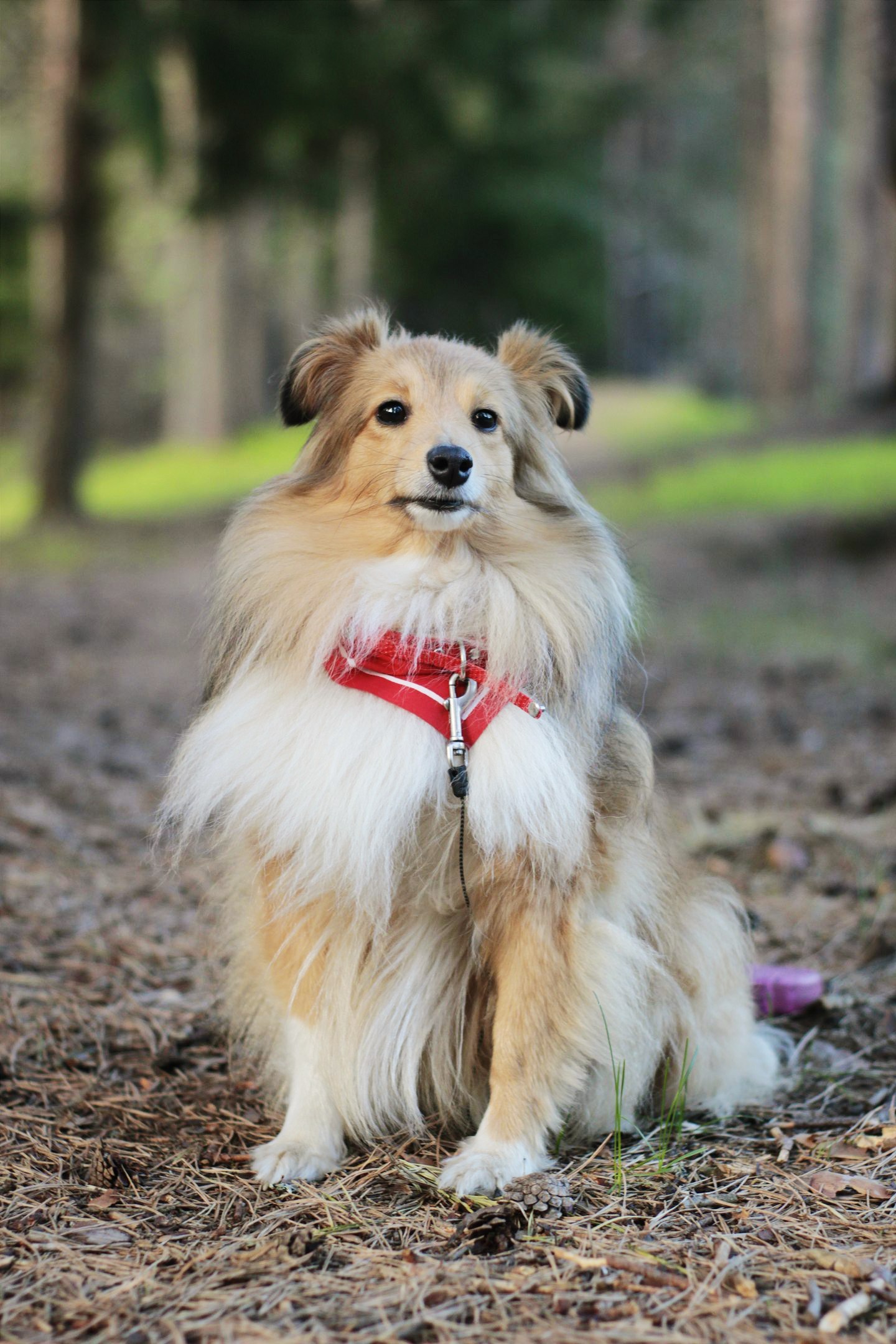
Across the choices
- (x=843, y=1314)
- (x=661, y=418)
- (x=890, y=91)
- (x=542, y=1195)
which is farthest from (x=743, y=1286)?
(x=661, y=418)

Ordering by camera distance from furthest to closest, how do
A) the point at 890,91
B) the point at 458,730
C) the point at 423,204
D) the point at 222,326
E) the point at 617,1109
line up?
the point at 423,204, the point at 222,326, the point at 890,91, the point at 617,1109, the point at 458,730

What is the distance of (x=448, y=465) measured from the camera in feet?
9.27

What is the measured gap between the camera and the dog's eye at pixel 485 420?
9.95 ft

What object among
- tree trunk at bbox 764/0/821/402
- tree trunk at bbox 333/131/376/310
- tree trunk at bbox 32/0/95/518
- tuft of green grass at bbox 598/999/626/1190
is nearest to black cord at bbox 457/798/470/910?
tuft of green grass at bbox 598/999/626/1190

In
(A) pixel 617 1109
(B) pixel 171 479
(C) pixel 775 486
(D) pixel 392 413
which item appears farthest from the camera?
(B) pixel 171 479

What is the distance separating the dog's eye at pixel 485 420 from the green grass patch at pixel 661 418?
13208mm

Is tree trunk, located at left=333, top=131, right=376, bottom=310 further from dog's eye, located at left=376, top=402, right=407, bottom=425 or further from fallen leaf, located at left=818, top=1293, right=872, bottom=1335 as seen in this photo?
fallen leaf, located at left=818, top=1293, right=872, bottom=1335

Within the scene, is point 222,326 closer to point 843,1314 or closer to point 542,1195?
point 542,1195

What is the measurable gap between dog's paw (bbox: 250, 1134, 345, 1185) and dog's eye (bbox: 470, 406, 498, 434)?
1713 millimetres

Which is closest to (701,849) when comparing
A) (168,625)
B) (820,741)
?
(820,741)

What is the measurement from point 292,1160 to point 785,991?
5.02 ft

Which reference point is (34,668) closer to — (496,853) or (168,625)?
(168,625)

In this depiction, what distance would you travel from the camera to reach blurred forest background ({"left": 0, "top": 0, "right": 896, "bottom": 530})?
12.2 meters

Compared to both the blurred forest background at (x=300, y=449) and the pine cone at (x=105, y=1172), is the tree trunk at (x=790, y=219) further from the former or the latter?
the pine cone at (x=105, y=1172)
